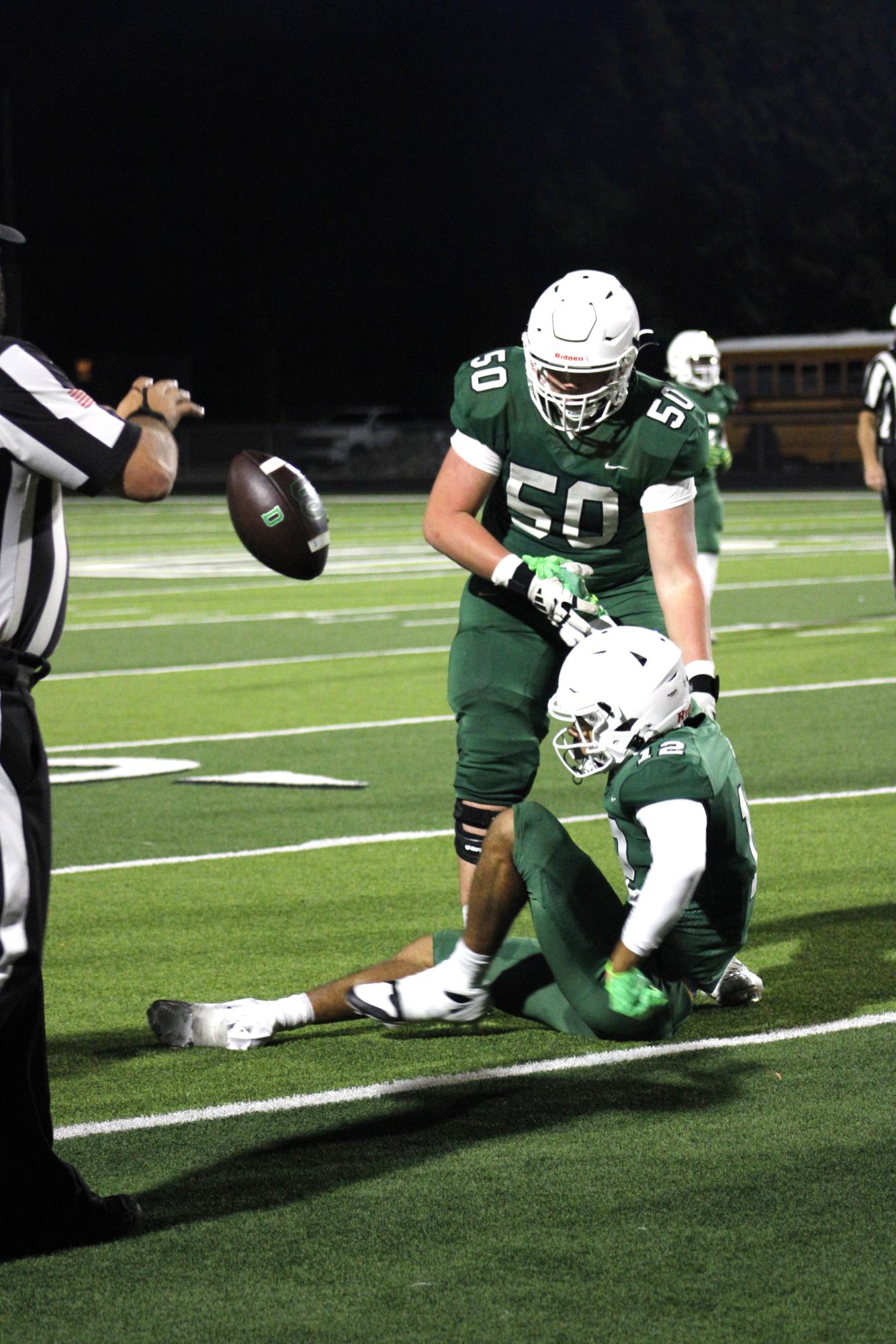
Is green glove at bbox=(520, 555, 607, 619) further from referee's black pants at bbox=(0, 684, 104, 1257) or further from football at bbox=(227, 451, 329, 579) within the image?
referee's black pants at bbox=(0, 684, 104, 1257)

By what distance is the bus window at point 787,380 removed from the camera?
43.2m

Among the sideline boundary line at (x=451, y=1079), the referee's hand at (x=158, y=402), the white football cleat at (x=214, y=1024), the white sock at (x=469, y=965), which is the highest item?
the referee's hand at (x=158, y=402)

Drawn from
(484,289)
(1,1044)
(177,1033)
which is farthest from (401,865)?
(484,289)

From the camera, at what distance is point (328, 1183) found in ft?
13.7

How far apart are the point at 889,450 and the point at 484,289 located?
168 feet

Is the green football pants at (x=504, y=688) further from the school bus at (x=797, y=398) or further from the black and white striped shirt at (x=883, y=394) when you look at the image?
the school bus at (x=797, y=398)

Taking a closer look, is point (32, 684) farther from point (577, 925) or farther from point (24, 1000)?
point (577, 925)

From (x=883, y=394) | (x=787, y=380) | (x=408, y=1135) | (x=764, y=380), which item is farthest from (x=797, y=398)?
(x=408, y=1135)

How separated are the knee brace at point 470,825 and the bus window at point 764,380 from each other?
38.8m

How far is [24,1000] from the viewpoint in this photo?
12.4ft

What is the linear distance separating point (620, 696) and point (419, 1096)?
3.35ft

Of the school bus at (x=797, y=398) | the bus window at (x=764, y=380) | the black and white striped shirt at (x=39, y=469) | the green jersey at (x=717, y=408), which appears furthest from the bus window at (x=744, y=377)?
the black and white striped shirt at (x=39, y=469)

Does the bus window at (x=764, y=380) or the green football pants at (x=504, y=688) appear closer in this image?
the green football pants at (x=504, y=688)

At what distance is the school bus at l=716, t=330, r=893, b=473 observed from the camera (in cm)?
4238
